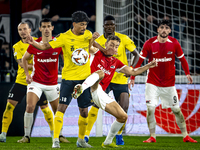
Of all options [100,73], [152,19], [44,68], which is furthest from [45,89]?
[152,19]

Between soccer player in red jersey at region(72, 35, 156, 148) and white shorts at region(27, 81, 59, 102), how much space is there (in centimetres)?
97

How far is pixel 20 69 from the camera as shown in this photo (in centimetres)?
627

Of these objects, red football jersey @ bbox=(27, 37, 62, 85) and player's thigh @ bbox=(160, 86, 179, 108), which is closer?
red football jersey @ bbox=(27, 37, 62, 85)

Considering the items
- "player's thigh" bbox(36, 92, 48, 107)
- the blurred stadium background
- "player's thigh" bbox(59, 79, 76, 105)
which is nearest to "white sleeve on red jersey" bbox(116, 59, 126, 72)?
"player's thigh" bbox(59, 79, 76, 105)

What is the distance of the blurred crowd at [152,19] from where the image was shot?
8594mm

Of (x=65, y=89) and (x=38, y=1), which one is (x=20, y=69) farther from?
(x=38, y=1)

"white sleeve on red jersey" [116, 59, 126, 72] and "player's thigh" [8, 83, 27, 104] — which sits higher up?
"white sleeve on red jersey" [116, 59, 126, 72]

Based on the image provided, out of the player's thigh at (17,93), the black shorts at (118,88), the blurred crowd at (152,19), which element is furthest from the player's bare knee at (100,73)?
the blurred crowd at (152,19)

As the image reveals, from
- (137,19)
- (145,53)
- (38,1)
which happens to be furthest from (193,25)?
(38,1)

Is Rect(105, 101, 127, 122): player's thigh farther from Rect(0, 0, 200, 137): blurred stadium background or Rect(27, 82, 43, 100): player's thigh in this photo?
Rect(0, 0, 200, 137): blurred stadium background

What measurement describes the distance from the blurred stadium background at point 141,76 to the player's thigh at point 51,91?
174 cm

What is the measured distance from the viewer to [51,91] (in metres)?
5.83

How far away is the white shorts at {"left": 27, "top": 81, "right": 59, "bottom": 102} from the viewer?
5661 mm

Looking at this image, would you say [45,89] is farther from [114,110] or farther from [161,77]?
[161,77]
